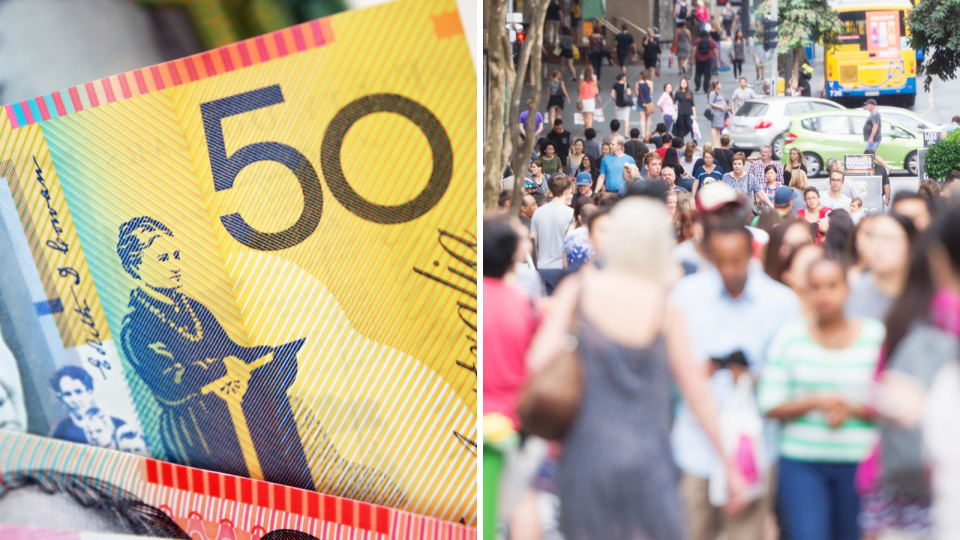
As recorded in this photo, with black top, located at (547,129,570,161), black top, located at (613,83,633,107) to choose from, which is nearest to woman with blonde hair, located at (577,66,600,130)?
black top, located at (613,83,633,107)

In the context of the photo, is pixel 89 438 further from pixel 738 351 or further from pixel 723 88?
pixel 723 88

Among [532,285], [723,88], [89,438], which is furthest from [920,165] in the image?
[89,438]

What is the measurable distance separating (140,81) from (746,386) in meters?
3.00

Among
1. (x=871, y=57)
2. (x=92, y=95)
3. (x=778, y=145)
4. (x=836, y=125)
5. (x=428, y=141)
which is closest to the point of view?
(x=428, y=141)

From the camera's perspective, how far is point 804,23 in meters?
19.8

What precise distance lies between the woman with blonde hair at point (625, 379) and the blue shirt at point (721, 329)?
5 cm

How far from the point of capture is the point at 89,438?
452 cm

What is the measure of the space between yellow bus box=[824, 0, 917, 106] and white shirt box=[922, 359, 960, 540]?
17.6 metres

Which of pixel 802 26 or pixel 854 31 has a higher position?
pixel 802 26

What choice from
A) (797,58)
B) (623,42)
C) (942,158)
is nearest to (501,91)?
(942,158)

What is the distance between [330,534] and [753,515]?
1.93 m

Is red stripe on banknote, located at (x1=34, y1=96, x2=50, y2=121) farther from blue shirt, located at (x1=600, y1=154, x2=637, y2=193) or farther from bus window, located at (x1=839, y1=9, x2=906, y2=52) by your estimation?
bus window, located at (x1=839, y1=9, x2=906, y2=52)

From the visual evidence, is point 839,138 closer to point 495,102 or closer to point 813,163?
point 813,163

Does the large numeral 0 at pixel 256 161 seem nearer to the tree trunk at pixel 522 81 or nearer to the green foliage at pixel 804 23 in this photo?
the tree trunk at pixel 522 81
